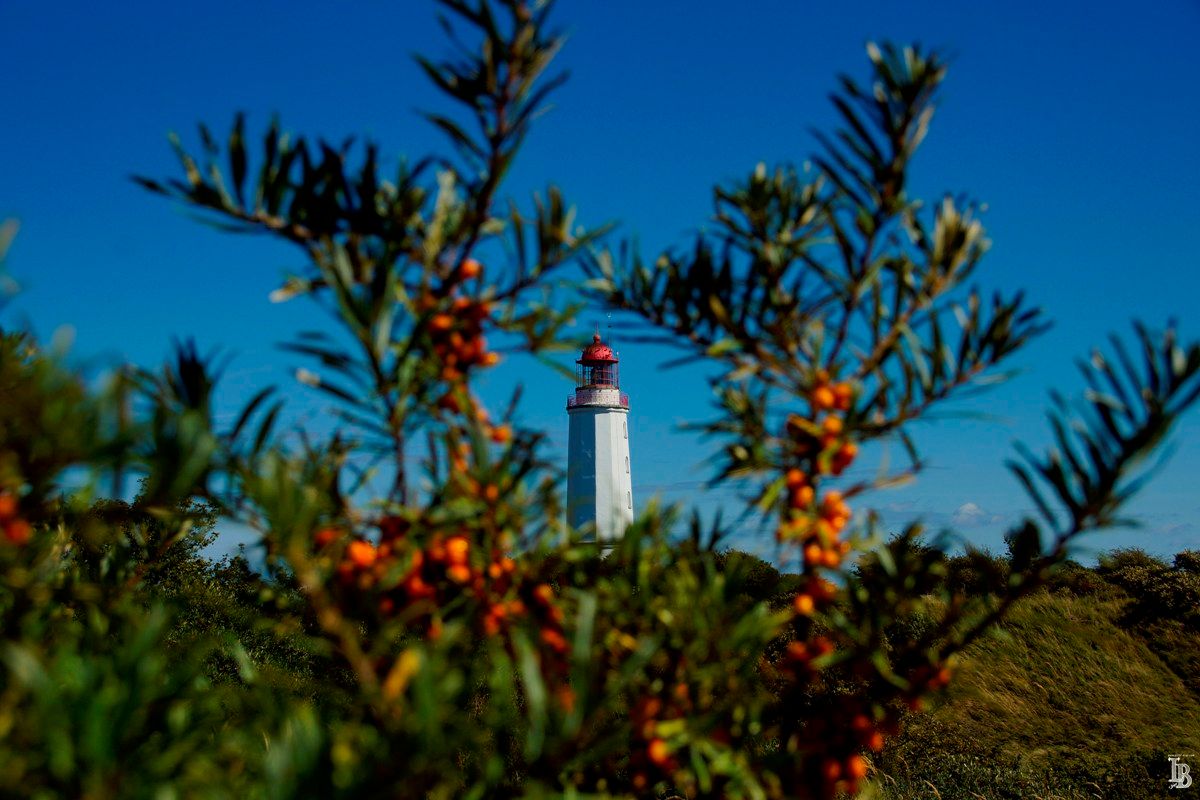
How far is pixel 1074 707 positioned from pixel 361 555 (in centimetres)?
800

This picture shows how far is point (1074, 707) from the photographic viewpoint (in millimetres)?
7535

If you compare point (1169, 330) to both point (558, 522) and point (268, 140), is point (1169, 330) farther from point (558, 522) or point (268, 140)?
point (268, 140)

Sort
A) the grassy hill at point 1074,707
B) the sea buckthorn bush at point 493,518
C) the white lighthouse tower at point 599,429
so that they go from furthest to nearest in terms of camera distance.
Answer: the white lighthouse tower at point 599,429 < the grassy hill at point 1074,707 < the sea buckthorn bush at point 493,518

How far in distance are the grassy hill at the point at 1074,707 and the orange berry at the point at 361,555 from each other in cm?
439

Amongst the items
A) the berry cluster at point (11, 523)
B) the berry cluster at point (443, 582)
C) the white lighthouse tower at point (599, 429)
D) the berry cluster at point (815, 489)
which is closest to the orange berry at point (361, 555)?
the berry cluster at point (443, 582)

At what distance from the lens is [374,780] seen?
41.3 inches

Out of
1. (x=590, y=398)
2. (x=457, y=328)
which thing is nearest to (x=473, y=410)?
(x=457, y=328)

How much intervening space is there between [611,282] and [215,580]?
855cm

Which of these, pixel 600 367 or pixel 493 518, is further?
pixel 600 367

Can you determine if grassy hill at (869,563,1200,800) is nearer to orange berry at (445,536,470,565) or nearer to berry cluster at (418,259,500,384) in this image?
orange berry at (445,536,470,565)

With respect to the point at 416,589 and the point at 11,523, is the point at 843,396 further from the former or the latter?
the point at 11,523

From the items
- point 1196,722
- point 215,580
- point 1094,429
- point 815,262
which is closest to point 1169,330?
point 1094,429

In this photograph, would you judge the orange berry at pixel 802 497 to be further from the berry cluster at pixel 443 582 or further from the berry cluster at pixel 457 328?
the berry cluster at pixel 457 328

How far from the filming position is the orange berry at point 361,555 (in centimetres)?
143
